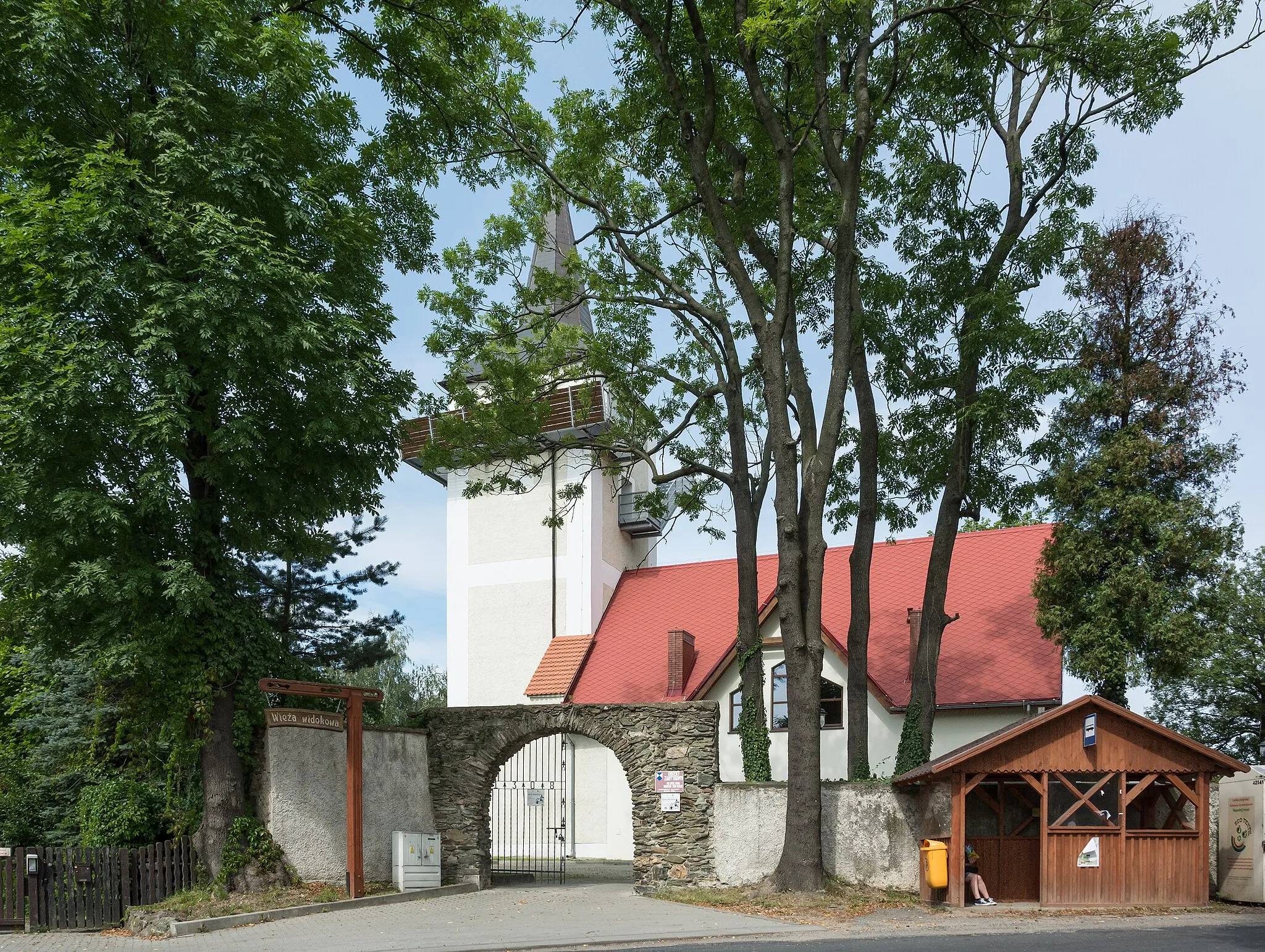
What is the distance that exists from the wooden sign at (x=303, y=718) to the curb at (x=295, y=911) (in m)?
2.73

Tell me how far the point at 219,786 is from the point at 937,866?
10.8 metres

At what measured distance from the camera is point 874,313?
73.2ft

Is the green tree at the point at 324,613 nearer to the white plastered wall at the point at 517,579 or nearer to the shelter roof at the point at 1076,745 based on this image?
the white plastered wall at the point at 517,579

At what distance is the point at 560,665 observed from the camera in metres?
32.8

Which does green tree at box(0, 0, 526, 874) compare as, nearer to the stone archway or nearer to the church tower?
the stone archway

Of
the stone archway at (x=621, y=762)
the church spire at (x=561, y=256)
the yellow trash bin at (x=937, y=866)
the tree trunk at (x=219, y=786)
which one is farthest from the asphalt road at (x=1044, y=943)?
the church spire at (x=561, y=256)

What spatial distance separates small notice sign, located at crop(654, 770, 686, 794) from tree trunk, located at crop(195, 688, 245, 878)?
22.0 ft

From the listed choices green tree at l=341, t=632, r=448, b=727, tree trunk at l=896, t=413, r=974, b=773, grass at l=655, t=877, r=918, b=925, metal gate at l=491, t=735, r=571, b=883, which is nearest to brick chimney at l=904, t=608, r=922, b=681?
tree trunk at l=896, t=413, r=974, b=773

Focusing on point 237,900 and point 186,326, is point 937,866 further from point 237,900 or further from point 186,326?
point 186,326

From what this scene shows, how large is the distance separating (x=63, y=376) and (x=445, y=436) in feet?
28.8

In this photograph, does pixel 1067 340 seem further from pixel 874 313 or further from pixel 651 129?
pixel 651 129

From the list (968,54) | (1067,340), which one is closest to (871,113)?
(968,54)

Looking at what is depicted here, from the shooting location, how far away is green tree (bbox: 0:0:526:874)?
634 inches

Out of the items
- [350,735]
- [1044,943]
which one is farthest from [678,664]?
[1044,943]
